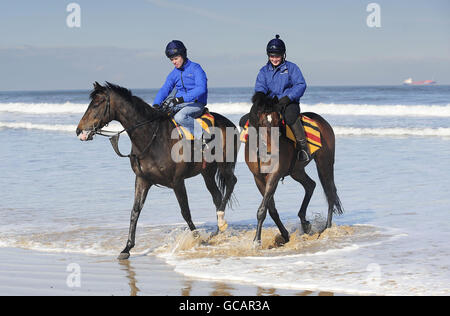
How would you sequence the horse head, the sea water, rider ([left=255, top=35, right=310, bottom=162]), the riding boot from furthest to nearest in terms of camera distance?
the riding boot < rider ([left=255, top=35, right=310, bottom=162]) < the horse head < the sea water

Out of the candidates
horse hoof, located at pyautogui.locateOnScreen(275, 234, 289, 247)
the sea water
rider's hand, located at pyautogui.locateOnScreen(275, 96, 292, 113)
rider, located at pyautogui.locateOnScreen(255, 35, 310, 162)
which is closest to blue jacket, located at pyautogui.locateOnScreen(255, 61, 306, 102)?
rider, located at pyautogui.locateOnScreen(255, 35, 310, 162)

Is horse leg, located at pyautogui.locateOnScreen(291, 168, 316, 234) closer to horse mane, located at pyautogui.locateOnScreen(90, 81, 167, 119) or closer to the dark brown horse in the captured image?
the dark brown horse

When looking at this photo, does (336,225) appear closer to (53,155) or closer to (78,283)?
(78,283)

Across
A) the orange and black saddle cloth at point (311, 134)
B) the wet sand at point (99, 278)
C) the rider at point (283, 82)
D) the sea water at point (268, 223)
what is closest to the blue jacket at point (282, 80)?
the rider at point (283, 82)

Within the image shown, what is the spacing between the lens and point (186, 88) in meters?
7.62

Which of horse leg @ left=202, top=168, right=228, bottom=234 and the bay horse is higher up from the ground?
the bay horse

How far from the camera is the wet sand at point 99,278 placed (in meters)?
5.39

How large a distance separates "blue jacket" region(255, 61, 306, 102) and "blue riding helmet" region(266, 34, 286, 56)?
0.18 metres

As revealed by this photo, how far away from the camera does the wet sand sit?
5391 mm

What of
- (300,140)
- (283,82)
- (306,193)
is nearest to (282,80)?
(283,82)

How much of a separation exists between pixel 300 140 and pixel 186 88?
5.01ft

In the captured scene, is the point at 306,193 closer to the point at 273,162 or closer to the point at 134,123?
the point at 273,162

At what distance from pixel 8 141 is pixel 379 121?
16719 mm

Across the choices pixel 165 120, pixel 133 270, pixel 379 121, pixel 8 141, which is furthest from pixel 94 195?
pixel 379 121
